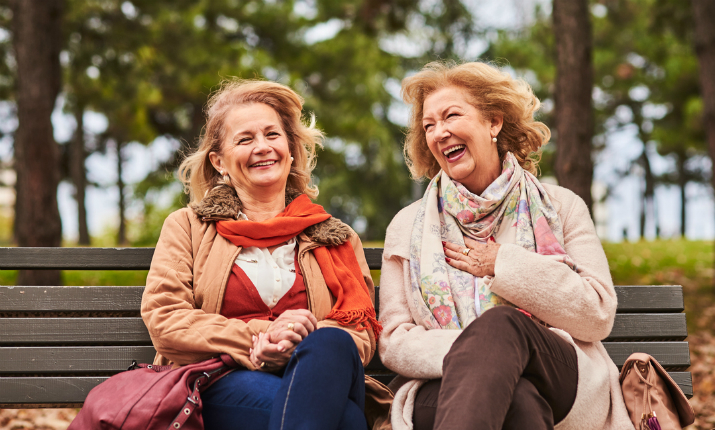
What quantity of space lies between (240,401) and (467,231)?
126 centimetres

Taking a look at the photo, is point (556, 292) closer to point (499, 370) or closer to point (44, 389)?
point (499, 370)

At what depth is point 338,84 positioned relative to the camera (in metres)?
13.0

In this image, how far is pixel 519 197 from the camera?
9.41 feet

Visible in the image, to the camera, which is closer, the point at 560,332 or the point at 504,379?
the point at 504,379

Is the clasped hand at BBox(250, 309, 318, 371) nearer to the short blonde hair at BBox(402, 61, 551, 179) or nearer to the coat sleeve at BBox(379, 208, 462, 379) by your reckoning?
the coat sleeve at BBox(379, 208, 462, 379)

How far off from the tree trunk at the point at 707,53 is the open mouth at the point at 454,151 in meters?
5.32

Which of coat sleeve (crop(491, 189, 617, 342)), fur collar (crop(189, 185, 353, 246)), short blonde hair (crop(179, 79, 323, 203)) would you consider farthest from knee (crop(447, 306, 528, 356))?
short blonde hair (crop(179, 79, 323, 203))

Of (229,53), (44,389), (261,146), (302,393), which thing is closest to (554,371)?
(302,393)

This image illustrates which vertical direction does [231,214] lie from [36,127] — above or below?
below

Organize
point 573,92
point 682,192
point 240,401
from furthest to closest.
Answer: point 682,192 → point 573,92 → point 240,401

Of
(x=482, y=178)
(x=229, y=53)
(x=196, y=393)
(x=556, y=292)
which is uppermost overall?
(x=229, y=53)

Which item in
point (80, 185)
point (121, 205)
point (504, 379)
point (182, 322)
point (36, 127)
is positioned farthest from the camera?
point (121, 205)

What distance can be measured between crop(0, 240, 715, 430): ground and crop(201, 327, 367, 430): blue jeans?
7.26 feet

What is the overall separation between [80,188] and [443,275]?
16853 mm
